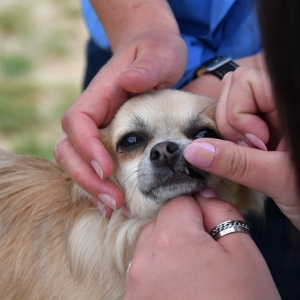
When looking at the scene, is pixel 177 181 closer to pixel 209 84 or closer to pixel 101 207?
pixel 101 207

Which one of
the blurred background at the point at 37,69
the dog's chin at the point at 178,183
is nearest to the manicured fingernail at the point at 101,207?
the dog's chin at the point at 178,183

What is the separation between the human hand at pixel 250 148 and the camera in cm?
138

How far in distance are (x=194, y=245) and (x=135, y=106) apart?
68 cm

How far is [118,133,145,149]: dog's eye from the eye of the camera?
186cm

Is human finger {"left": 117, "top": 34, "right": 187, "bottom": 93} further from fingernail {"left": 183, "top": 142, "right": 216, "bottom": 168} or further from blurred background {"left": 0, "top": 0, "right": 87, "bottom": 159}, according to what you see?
blurred background {"left": 0, "top": 0, "right": 87, "bottom": 159}

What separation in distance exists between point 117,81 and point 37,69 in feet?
9.29

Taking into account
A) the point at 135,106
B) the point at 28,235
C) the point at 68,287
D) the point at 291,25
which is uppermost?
the point at 291,25

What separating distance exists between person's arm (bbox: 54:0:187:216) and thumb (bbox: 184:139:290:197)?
378 mm

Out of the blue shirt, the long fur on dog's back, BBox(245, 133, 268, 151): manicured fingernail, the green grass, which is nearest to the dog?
the long fur on dog's back

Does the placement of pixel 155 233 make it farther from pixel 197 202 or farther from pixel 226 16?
pixel 226 16

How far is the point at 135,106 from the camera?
189 centimetres

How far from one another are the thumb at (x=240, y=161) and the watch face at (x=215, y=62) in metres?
0.91

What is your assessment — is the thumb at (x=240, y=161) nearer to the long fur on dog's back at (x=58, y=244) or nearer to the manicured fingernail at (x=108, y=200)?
the manicured fingernail at (x=108, y=200)

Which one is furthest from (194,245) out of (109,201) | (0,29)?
(0,29)
